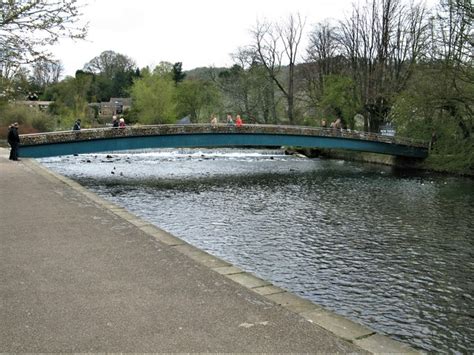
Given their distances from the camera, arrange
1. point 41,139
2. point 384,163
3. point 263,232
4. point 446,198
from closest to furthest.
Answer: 1. point 263,232
2. point 446,198
3. point 41,139
4. point 384,163

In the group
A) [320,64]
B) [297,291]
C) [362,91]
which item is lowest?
[297,291]

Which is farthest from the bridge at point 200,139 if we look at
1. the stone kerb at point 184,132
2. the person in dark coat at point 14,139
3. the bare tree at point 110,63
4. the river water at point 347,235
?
the bare tree at point 110,63

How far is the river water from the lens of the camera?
767 centimetres

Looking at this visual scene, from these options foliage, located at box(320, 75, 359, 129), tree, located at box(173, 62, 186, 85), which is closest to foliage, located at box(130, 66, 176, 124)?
tree, located at box(173, 62, 186, 85)

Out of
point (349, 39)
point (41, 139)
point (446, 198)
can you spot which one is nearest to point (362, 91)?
point (349, 39)

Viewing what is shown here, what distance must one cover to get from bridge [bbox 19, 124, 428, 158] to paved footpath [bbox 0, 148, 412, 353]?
18272 millimetres

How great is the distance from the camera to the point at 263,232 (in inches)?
517

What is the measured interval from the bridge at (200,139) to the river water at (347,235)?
1.89 m

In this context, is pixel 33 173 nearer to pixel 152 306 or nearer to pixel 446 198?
pixel 152 306

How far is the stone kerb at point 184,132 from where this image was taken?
25133 millimetres

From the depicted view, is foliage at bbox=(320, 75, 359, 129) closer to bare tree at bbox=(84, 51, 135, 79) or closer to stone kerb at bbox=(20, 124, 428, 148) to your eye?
stone kerb at bbox=(20, 124, 428, 148)

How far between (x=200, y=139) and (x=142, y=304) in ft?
80.0

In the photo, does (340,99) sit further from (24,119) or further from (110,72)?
(110,72)

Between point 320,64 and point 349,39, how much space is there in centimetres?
601
